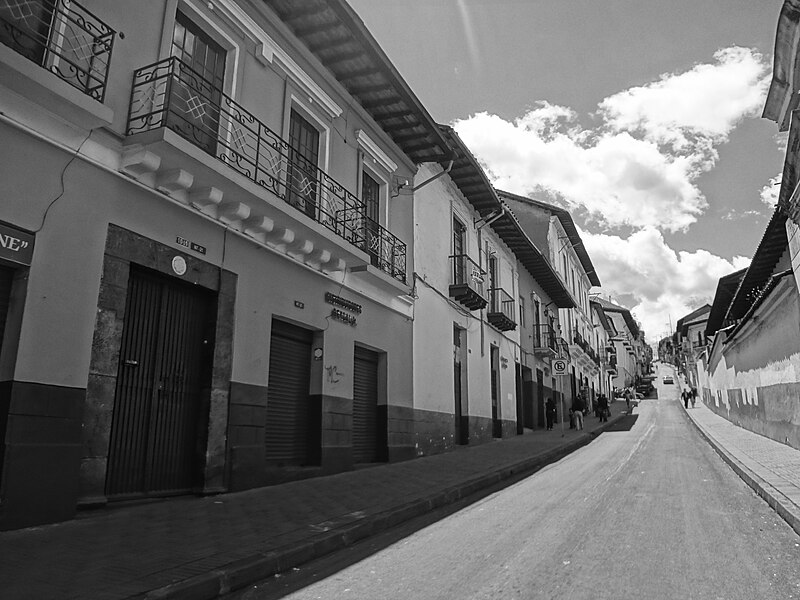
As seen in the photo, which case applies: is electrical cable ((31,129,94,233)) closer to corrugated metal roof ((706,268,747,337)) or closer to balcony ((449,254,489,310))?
balcony ((449,254,489,310))

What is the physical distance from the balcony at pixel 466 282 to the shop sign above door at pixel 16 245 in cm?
1137

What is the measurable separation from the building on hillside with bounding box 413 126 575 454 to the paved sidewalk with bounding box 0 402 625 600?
19.3ft

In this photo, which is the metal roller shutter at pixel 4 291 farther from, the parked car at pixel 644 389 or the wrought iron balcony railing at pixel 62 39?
the parked car at pixel 644 389

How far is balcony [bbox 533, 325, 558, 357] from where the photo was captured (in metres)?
25.7

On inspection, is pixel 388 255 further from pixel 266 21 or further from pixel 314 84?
pixel 266 21

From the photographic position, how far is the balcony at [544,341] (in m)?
25.7

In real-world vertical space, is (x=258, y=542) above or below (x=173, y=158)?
below

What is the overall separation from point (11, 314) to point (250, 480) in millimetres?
3908

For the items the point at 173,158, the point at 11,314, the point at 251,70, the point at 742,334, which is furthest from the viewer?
the point at 742,334

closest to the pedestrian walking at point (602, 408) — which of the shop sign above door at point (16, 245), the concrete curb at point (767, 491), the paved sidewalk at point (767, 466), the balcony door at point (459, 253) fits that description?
the paved sidewalk at point (767, 466)

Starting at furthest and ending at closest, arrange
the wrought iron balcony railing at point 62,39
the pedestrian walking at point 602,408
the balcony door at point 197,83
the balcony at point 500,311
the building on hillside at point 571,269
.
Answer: the building on hillside at point 571,269 → the pedestrian walking at point 602,408 → the balcony at point 500,311 → the balcony door at point 197,83 → the wrought iron balcony railing at point 62,39

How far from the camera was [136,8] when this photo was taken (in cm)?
703

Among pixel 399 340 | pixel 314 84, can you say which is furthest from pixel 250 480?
pixel 314 84

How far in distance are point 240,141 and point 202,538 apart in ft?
18.3
